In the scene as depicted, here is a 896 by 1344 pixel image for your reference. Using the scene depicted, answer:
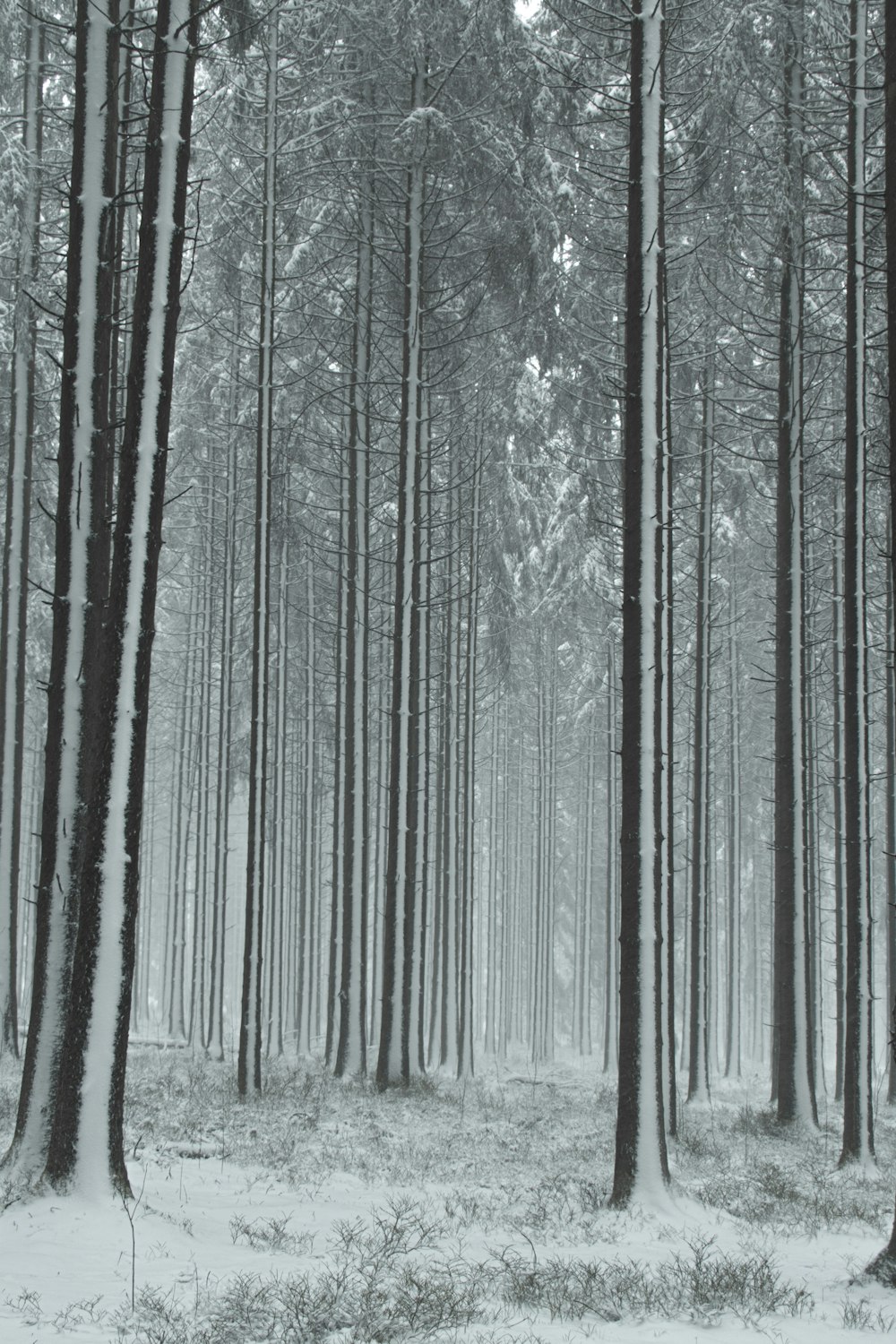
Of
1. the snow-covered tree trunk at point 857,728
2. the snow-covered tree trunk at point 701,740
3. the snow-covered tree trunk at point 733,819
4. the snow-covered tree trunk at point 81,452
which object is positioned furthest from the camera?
the snow-covered tree trunk at point 733,819

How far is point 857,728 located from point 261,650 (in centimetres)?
669

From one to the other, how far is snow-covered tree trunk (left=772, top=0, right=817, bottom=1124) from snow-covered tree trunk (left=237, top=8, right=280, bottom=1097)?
6.04 meters

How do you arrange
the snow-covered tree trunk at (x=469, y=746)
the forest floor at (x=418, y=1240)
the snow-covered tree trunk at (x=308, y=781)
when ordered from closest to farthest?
the forest floor at (x=418, y=1240) → the snow-covered tree trunk at (x=469, y=746) → the snow-covered tree trunk at (x=308, y=781)

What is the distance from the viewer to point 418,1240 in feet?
20.7

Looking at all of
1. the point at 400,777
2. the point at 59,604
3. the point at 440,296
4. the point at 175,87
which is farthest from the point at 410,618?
the point at 175,87

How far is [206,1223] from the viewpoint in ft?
20.7

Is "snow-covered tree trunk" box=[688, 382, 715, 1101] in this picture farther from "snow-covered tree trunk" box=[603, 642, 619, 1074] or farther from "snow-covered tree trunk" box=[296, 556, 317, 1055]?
"snow-covered tree trunk" box=[296, 556, 317, 1055]

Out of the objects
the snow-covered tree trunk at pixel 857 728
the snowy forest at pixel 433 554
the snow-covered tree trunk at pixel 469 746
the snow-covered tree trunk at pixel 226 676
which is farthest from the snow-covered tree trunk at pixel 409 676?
the snow-covered tree trunk at pixel 857 728

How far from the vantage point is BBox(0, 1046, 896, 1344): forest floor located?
4625mm

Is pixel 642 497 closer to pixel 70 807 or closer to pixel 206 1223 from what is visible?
pixel 70 807

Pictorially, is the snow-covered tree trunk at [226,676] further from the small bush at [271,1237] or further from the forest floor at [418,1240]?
the small bush at [271,1237]

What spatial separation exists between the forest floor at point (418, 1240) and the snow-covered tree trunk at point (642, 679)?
1.92ft

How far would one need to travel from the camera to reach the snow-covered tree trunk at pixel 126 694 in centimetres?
605

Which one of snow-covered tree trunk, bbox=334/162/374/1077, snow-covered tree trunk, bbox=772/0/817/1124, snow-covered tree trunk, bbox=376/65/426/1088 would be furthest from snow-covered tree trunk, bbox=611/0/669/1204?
snow-covered tree trunk, bbox=334/162/374/1077
